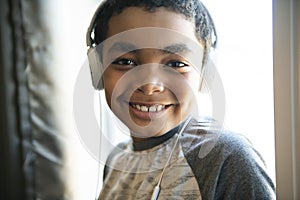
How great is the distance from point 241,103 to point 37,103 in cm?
42

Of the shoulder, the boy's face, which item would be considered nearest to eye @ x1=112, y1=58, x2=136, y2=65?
the boy's face

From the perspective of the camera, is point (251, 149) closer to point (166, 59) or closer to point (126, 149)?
point (166, 59)

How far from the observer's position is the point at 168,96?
791 millimetres

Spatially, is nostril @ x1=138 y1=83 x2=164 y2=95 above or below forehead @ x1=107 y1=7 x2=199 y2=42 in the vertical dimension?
below

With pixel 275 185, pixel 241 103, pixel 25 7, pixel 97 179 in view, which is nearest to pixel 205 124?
pixel 241 103

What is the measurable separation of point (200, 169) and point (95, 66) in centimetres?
33

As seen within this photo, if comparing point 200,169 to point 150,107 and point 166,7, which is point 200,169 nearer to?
point 150,107

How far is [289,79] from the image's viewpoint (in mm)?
676

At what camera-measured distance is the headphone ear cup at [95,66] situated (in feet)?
2.72

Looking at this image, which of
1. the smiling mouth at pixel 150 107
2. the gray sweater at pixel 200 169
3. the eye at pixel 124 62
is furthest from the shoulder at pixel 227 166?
the eye at pixel 124 62

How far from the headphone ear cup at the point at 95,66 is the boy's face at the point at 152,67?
1 centimetres

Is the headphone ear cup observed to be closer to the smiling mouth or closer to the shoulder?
the smiling mouth

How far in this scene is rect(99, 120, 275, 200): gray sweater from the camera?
71cm

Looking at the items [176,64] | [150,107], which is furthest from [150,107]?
[176,64]
